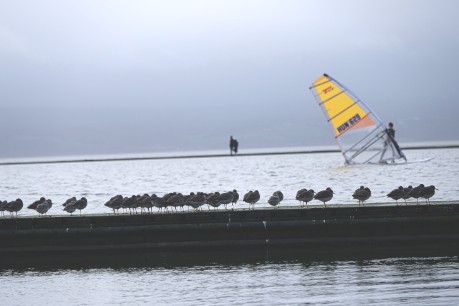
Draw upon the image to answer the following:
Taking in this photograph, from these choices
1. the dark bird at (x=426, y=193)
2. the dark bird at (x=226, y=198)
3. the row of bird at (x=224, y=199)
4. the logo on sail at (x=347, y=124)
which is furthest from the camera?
the logo on sail at (x=347, y=124)

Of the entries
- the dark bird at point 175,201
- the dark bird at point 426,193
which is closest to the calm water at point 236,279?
the dark bird at point 175,201

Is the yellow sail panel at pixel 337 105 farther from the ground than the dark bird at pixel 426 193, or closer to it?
farther from the ground

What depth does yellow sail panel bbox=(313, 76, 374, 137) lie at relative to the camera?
72.9m

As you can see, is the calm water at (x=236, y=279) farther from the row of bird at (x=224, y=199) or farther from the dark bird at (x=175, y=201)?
the dark bird at (x=175, y=201)

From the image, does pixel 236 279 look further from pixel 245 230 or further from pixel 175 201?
pixel 175 201

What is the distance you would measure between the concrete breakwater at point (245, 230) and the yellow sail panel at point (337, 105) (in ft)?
138

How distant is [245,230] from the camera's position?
98.3ft

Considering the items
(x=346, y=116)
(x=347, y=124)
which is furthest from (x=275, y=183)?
(x=346, y=116)

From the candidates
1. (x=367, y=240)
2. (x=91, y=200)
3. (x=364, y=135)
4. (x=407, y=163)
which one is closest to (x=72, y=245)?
(x=367, y=240)

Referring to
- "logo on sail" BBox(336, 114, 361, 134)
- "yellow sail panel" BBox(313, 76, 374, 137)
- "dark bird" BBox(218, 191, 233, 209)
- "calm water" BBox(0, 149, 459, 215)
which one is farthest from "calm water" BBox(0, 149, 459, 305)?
"logo on sail" BBox(336, 114, 361, 134)

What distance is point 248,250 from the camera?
29.8 m

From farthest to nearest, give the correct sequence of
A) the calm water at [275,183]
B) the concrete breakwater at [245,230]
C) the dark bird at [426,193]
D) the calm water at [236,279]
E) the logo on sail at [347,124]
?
the logo on sail at [347,124], the calm water at [275,183], the dark bird at [426,193], the concrete breakwater at [245,230], the calm water at [236,279]

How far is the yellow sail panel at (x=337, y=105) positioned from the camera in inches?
2869

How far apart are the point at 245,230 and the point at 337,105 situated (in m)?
43.8
